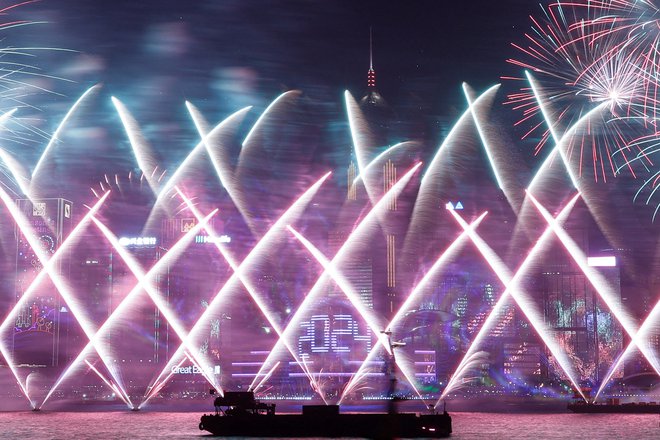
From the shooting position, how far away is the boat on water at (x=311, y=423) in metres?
85.4

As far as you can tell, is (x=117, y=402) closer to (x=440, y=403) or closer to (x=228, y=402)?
(x=440, y=403)

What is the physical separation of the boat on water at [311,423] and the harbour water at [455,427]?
2.07 m

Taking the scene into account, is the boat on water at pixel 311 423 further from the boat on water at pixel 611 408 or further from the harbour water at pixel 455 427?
the boat on water at pixel 611 408

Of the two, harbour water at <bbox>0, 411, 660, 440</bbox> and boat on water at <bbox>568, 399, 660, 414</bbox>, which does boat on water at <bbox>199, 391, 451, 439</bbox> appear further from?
boat on water at <bbox>568, 399, 660, 414</bbox>

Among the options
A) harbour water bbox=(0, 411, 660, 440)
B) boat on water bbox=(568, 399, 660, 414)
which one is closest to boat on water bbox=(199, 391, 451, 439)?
harbour water bbox=(0, 411, 660, 440)

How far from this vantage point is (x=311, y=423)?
3447 inches

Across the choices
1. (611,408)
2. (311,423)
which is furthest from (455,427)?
(611,408)

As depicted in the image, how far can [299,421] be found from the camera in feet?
288

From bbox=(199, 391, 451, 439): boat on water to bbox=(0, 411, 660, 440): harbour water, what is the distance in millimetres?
2072

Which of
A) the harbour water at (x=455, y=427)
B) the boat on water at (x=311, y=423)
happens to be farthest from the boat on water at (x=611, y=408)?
the boat on water at (x=311, y=423)

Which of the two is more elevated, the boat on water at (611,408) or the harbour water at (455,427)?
the harbour water at (455,427)

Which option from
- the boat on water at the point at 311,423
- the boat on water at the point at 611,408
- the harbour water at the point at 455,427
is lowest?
the boat on water at the point at 611,408

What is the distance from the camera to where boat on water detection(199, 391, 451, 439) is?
8538 cm

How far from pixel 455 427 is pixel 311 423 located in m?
18.0
